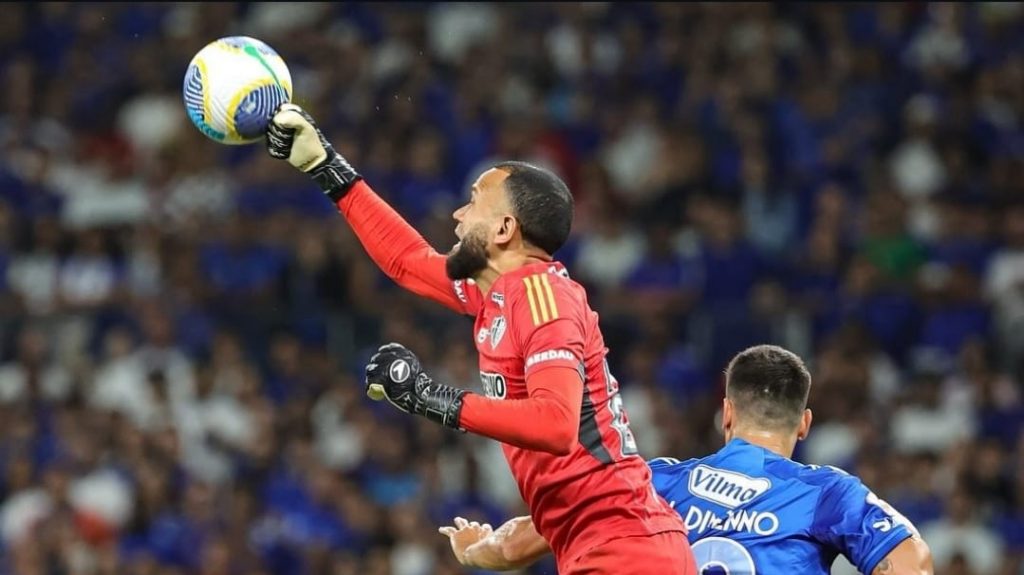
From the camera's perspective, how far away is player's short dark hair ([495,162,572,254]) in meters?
5.42

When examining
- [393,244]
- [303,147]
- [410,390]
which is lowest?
[410,390]

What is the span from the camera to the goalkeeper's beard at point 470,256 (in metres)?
5.49

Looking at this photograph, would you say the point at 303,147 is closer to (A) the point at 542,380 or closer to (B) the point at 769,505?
(A) the point at 542,380

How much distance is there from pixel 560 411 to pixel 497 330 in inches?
19.4

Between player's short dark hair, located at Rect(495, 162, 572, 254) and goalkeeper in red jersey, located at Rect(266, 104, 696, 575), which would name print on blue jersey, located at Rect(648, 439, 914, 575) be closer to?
goalkeeper in red jersey, located at Rect(266, 104, 696, 575)

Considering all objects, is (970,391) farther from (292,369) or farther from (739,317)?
(292,369)

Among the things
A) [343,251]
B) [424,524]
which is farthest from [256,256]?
[424,524]

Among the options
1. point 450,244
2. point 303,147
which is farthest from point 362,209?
point 450,244

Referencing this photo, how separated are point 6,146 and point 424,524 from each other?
21.4ft

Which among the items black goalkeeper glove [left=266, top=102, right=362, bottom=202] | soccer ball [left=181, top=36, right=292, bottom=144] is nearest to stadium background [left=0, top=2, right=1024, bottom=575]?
black goalkeeper glove [left=266, top=102, right=362, bottom=202]

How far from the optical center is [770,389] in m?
5.67

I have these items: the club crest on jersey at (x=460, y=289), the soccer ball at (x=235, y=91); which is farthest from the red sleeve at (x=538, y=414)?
the soccer ball at (x=235, y=91)

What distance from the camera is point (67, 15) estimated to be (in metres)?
17.2

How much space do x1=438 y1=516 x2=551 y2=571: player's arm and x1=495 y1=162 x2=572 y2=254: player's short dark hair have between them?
0.96 meters
